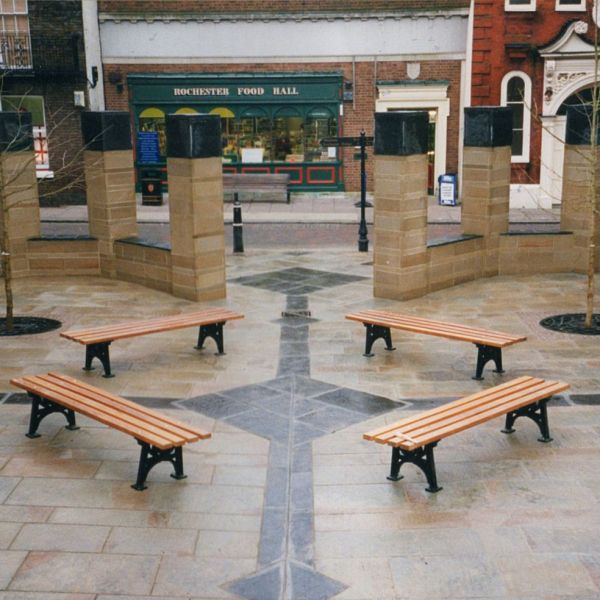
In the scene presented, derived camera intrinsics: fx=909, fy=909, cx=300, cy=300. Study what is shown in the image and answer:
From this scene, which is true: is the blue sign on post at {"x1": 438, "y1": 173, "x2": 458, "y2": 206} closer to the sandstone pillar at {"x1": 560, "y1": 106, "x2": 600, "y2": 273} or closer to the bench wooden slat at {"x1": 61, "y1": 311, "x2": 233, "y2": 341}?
the sandstone pillar at {"x1": 560, "y1": 106, "x2": 600, "y2": 273}

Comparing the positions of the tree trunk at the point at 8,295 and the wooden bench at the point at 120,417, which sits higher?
the tree trunk at the point at 8,295

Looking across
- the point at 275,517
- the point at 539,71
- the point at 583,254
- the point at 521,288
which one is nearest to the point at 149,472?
the point at 275,517

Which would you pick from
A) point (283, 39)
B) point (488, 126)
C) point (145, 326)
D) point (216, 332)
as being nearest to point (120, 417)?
point (145, 326)

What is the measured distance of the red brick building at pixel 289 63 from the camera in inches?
1069

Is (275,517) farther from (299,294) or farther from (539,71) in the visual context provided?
(539,71)

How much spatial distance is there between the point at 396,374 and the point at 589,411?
2291 mm

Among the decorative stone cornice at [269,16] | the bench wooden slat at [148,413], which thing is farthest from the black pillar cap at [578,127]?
the decorative stone cornice at [269,16]

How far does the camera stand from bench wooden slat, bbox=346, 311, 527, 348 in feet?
34.2

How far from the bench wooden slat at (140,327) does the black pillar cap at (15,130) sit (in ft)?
19.8

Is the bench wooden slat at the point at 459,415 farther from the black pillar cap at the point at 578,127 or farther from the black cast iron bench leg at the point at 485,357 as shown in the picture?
the black pillar cap at the point at 578,127

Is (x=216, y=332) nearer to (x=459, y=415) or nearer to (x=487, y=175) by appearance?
Result: (x=459, y=415)

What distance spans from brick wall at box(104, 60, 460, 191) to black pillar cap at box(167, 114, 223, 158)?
1418cm

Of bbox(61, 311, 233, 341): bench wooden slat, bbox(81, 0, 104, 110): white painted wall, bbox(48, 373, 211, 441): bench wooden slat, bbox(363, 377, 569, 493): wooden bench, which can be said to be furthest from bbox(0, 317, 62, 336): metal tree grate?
bbox(81, 0, 104, 110): white painted wall

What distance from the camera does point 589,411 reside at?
9391 mm
